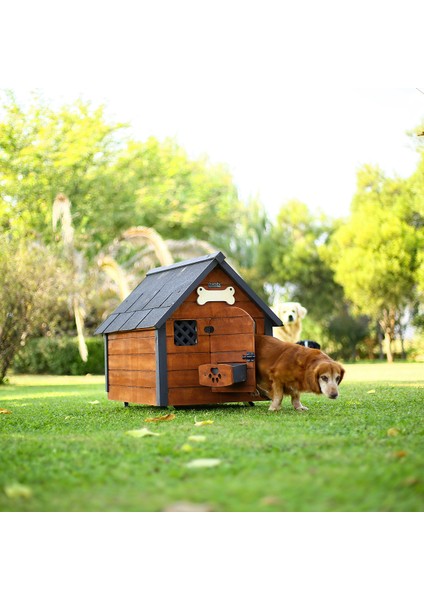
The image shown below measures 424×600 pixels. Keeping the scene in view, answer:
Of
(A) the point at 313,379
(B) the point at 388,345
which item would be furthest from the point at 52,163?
(A) the point at 313,379

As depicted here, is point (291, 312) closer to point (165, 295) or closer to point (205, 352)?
point (165, 295)

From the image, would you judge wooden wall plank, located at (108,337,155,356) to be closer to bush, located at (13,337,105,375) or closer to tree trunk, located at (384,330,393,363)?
bush, located at (13,337,105,375)

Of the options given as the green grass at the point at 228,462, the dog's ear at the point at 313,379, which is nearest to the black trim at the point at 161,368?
the green grass at the point at 228,462

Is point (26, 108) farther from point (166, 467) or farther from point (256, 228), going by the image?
point (166, 467)

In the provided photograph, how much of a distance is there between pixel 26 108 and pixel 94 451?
21.8 meters

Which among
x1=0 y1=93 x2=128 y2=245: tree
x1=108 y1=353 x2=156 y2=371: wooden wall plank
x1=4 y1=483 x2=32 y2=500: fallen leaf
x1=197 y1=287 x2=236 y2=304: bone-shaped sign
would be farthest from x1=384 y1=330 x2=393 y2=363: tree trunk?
x1=4 y1=483 x2=32 y2=500: fallen leaf

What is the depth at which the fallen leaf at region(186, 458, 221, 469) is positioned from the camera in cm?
363

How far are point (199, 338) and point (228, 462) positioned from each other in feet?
10.7

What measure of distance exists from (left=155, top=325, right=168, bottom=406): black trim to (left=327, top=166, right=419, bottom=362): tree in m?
14.3

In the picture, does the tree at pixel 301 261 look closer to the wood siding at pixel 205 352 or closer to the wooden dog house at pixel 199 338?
the wooden dog house at pixel 199 338

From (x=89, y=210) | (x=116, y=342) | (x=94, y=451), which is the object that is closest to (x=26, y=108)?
(x=89, y=210)

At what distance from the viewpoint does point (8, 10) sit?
643 centimetres

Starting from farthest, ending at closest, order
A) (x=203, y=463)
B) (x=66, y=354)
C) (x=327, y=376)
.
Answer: (x=66, y=354), (x=327, y=376), (x=203, y=463)

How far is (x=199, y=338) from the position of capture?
6.96 metres
